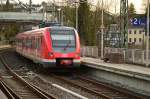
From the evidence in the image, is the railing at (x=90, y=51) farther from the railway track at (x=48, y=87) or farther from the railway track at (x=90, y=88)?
the railway track at (x=90, y=88)

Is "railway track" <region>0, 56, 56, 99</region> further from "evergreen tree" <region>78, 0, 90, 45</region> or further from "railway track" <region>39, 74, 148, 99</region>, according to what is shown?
"evergreen tree" <region>78, 0, 90, 45</region>

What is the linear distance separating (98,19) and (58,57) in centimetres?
→ 3265

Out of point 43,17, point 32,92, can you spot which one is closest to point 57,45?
point 32,92

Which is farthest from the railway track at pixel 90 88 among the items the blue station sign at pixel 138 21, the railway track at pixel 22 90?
the blue station sign at pixel 138 21

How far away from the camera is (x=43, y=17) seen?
244 feet

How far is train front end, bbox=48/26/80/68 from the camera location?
26.9 meters

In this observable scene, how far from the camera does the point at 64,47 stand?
2719 cm

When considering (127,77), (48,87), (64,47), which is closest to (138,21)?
(64,47)

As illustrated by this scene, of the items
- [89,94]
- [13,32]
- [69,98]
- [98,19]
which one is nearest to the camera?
[69,98]

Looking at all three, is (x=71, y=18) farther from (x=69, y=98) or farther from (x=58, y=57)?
(x=69, y=98)

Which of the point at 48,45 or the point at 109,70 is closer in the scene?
the point at 109,70

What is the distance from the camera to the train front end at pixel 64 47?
26922 mm

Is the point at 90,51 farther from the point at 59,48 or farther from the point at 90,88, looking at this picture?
the point at 90,88

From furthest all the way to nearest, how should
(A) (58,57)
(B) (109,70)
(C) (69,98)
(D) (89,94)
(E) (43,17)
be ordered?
(E) (43,17) < (A) (58,57) < (B) (109,70) < (D) (89,94) < (C) (69,98)
